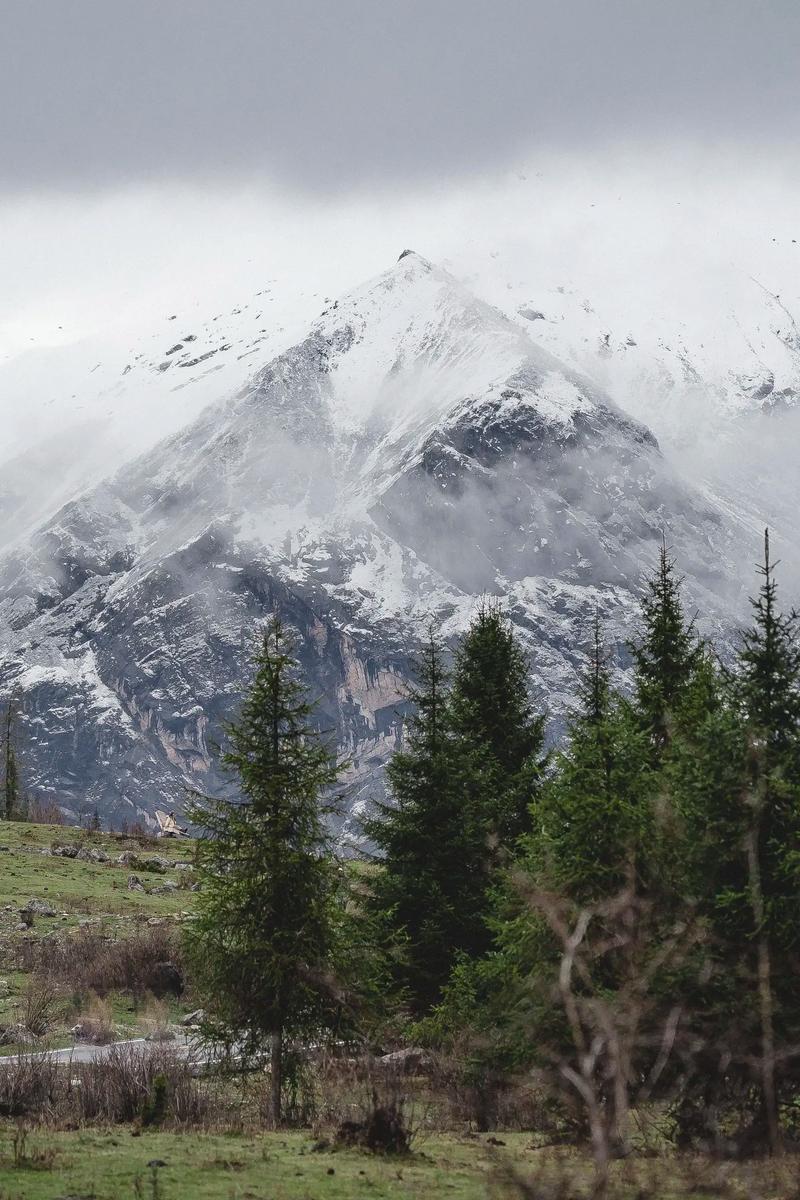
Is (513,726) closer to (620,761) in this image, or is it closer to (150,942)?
(150,942)

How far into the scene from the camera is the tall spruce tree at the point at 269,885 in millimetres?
26953

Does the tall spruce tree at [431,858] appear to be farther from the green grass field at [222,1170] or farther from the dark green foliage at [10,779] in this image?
the dark green foliage at [10,779]

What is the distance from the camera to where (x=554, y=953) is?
24.8 m

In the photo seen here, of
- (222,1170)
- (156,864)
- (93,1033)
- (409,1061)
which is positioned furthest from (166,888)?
(222,1170)

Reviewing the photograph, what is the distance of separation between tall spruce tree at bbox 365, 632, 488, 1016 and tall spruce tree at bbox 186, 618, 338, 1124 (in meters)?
6.91

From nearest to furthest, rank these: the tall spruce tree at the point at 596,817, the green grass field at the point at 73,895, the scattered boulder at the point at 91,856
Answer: the tall spruce tree at the point at 596,817, the green grass field at the point at 73,895, the scattered boulder at the point at 91,856

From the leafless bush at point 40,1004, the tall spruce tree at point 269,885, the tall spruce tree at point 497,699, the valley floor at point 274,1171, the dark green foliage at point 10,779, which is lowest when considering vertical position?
the valley floor at point 274,1171

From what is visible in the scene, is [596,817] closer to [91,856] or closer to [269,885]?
[269,885]

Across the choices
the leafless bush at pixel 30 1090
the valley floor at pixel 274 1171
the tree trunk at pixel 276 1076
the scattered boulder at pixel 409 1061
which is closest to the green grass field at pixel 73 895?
the leafless bush at pixel 30 1090

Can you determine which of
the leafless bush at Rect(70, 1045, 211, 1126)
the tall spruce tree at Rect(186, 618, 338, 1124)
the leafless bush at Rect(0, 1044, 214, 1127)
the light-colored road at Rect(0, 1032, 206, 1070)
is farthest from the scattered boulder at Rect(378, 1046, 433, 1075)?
the leafless bush at Rect(70, 1045, 211, 1126)

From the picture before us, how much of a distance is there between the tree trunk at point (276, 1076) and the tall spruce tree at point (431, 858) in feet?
25.5

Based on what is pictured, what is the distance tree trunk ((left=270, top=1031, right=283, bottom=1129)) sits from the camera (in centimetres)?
2562

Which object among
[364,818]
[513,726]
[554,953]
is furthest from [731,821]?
[513,726]

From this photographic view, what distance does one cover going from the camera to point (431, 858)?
37.3 metres
